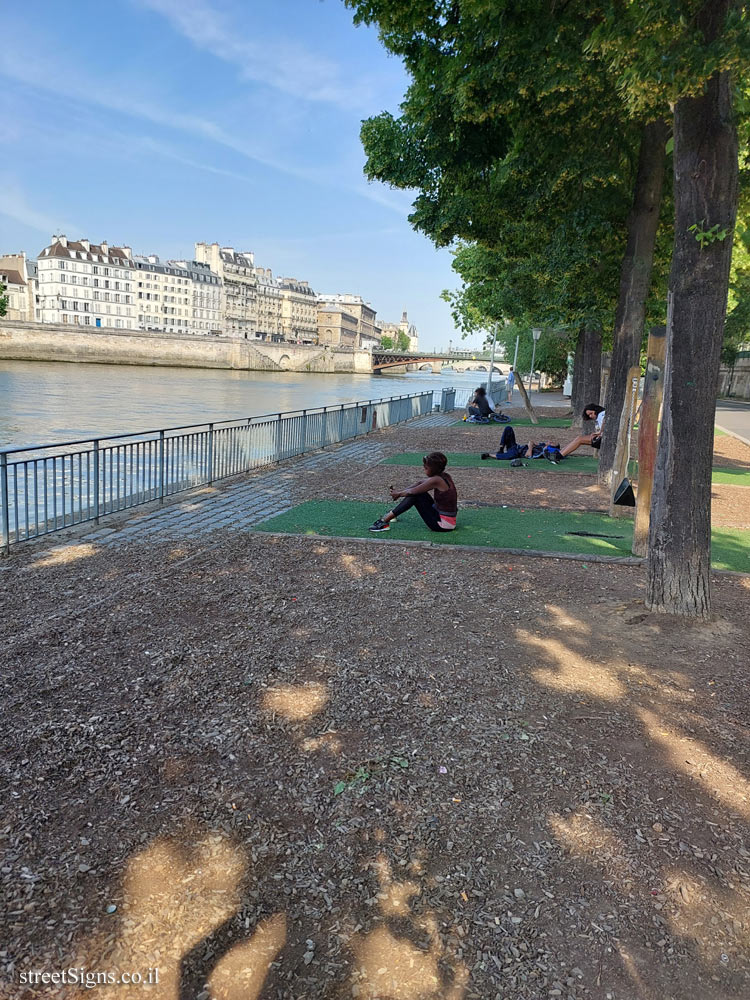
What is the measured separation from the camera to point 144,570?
6.91m

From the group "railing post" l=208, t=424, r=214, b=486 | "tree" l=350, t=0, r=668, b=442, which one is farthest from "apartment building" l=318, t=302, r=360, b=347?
"railing post" l=208, t=424, r=214, b=486

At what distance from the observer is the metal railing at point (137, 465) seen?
27.0ft

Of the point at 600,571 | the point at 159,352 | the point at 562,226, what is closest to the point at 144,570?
the point at 600,571

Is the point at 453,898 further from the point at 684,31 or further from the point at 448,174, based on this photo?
the point at 448,174

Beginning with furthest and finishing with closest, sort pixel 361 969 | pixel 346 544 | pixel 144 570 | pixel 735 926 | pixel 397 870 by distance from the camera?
1. pixel 346 544
2. pixel 144 570
3. pixel 397 870
4. pixel 735 926
5. pixel 361 969

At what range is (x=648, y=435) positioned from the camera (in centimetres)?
750

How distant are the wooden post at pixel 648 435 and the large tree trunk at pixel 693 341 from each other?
173cm

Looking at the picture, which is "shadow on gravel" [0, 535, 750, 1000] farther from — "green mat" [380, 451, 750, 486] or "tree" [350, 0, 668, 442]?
"green mat" [380, 451, 750, 486]

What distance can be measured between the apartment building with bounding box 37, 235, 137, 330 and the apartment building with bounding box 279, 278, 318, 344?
44.3m

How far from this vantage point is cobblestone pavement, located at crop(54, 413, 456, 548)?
334 inches

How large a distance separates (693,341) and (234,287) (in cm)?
16141

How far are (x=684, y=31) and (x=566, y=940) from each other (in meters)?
5.67

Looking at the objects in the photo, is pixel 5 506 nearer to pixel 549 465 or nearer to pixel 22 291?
pixel 549 465

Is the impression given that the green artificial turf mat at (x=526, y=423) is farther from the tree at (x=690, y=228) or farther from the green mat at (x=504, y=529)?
the tree at (x=690, y=228)
